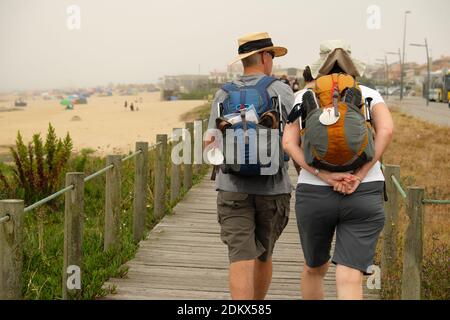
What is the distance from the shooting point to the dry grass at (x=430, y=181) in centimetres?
648

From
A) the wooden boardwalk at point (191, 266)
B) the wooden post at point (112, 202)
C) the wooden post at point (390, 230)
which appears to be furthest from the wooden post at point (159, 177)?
the wooden post at point (390, 230)

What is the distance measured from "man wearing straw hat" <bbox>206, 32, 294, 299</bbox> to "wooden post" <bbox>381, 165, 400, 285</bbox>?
1.96 m

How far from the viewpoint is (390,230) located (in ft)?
21.1

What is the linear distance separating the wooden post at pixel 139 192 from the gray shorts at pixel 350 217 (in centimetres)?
432

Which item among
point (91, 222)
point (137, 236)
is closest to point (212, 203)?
point (91, 222)

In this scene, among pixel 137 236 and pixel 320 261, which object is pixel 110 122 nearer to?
pixel 137 236

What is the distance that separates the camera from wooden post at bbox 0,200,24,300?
14.1 ft

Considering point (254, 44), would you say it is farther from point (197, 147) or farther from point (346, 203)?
point (197, 147)

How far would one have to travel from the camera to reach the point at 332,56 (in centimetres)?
413

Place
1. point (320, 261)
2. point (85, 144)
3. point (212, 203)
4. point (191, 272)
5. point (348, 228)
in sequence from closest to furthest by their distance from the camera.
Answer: point (348, 228), point (320, 261), point (191, 272), point (212, 203), point (85, 144)

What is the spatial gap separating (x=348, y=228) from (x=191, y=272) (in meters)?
3.15

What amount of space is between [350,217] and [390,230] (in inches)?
103

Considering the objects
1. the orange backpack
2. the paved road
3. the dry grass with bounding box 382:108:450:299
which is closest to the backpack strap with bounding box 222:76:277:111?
the orange backpack
